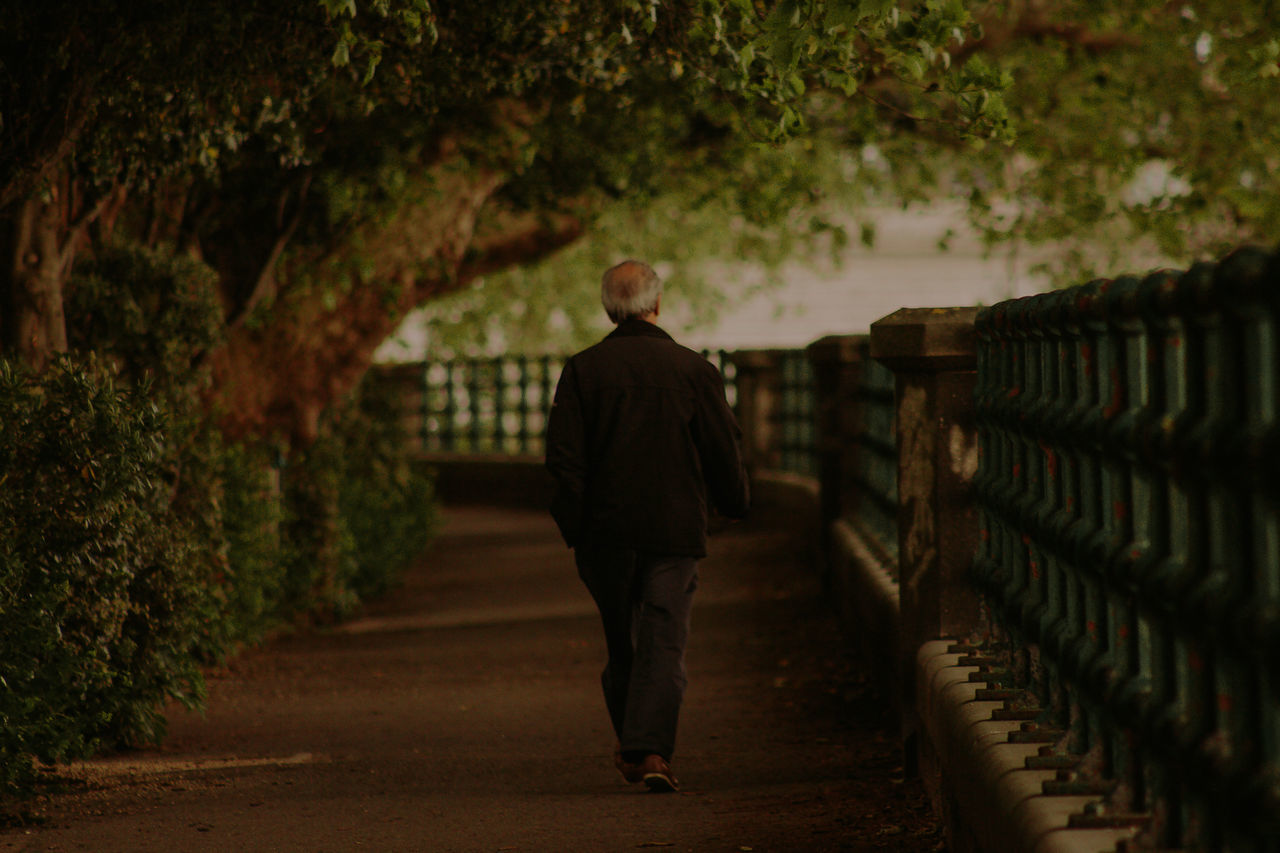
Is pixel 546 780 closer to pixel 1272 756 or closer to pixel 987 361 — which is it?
pixel 987 361

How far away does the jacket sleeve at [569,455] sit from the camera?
536 cm

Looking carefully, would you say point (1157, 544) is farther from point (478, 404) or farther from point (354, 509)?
point (478, 404)

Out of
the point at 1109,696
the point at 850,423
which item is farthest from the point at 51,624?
the point at 850,423

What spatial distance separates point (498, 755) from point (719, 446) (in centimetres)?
163

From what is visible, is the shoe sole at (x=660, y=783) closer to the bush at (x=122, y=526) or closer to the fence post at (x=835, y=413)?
the bush at (x=122, y=526)

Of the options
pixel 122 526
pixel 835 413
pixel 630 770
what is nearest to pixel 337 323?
pixel 835 413

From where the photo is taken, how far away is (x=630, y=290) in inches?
219

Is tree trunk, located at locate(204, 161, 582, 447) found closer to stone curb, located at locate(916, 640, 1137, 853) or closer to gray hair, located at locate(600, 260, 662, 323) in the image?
gray hair, located at locate(600, 260, 662, 323)

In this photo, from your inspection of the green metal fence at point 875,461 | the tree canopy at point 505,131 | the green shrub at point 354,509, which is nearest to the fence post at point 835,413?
the green metal fence at point 875,461

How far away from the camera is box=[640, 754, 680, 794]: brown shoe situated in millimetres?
5309

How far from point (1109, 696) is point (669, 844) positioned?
2.11 meters

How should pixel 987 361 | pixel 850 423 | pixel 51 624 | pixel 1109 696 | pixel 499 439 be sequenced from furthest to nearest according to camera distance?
pixel 499 439 → pixel 850 423 → pixel 51 624 → pixel 987 361 → pixel 1109 696

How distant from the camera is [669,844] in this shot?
15.1 feet

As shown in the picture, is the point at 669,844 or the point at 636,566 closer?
the point at 669,844
